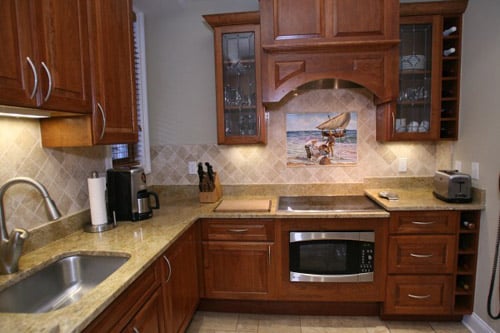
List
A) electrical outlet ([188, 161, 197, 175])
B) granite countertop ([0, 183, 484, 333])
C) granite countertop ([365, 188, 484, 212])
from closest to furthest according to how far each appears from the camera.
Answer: granite countertop ([0, 183, 484, 333]), granite countertop ([365, 188, 484, 212]), electrical outlet ([188, 161, 197, 175])

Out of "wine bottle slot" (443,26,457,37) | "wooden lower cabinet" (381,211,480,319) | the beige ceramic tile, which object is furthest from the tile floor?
"wine bottle slot" (443,26,457,37)

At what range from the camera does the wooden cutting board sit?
2.29 m

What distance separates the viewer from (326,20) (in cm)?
220

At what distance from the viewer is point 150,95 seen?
Result: 2832 millimetres

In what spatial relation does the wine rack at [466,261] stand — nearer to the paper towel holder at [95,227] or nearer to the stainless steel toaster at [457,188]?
the stainless steel toaster at [457,188]

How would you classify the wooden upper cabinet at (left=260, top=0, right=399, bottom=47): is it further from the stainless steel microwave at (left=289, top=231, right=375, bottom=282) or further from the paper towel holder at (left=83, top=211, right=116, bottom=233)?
the paper towel holder at (left=83, top=211, right=116, bottom=233)

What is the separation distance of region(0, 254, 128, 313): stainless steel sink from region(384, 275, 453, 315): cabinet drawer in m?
1.94

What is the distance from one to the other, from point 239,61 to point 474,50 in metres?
1.79

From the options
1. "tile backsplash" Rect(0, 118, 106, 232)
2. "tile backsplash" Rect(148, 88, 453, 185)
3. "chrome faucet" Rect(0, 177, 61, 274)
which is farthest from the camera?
"tile backsplash" Rect(148, 88, 453, 185)

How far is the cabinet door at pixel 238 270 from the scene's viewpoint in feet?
7.48

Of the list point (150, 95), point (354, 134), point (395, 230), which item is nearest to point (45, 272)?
point (150, 95)

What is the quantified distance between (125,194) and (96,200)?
211 mm

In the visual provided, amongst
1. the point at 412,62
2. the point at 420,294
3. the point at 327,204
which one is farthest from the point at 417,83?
the point at 420,294

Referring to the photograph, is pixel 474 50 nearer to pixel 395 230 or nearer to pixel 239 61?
pixel 395 230
